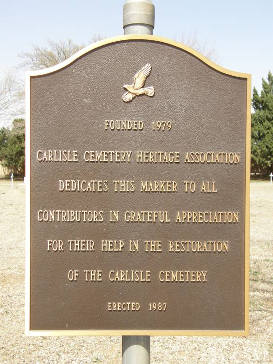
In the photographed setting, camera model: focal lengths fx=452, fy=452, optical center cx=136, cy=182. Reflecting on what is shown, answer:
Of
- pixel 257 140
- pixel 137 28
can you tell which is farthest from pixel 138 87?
pixel 257 140

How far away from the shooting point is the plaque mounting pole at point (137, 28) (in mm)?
2852

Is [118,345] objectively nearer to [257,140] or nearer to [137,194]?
[137,194]

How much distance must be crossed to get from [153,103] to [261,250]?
7.04m

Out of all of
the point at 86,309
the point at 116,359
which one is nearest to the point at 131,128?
the point at 86,309

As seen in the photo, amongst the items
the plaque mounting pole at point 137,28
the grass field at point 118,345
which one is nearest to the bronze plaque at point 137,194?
the plaque mounting pole at point 137,28

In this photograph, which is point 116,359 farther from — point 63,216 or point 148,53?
point 148,53

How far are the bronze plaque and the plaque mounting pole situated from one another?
14 cm

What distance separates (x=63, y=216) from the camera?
108 inches

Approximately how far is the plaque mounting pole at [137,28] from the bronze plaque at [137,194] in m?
0.14

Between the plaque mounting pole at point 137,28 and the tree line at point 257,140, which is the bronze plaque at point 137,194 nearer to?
the plaque mounting pole at point 137,28

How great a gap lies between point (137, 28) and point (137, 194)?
41.3 inches

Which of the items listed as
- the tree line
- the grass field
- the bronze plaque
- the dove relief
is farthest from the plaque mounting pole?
the tree line

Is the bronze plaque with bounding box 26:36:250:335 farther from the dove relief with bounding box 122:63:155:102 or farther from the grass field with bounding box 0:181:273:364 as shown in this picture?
the grass field with bounding box 0:181:273:364

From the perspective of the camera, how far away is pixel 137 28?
9.36 feet
